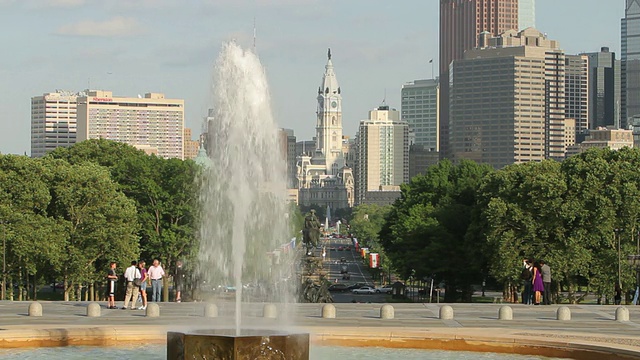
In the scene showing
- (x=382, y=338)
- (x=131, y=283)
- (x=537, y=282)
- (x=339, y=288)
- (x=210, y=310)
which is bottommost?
(x=339, y=288)

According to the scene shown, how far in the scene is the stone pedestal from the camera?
77.7 feet

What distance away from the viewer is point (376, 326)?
3525 cm

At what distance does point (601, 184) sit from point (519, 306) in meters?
27.6

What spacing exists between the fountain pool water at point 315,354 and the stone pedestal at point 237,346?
12.4 ft

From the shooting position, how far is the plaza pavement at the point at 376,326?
30188 mm

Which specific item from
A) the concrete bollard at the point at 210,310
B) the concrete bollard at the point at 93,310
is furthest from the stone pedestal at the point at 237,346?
the concrete bollard at the point at 93,310

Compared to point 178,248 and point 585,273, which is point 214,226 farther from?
point 178,248

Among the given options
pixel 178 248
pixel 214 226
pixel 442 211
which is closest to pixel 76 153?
pixel 178 248

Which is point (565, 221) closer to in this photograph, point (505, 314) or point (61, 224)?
point (61, 224)

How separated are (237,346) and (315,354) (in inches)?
221

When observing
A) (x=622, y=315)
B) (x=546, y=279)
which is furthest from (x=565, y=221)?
(x=622, y=315)

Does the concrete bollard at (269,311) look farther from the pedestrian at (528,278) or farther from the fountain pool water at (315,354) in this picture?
the pedestrian at (528,278)

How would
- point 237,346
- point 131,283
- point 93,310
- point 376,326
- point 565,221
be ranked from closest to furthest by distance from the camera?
point 237,346, point 376,326, point 93,310, point 131,283, point 565,221

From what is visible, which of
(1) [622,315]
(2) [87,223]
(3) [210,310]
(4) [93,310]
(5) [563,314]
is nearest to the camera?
(3) [210,310]
